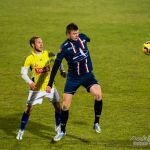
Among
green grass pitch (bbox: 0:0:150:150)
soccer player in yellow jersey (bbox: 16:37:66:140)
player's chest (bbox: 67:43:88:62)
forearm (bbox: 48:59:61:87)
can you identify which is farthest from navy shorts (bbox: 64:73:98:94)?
green grass pitch (bbox: 0:0:150:150)

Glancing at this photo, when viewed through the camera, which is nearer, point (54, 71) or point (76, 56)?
point (54, 71)

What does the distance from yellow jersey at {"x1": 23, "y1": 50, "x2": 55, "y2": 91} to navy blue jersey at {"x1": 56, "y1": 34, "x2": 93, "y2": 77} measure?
47 centimetres

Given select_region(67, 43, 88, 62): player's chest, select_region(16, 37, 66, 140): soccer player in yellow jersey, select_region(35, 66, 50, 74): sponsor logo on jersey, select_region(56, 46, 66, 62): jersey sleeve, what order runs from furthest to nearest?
select_region(35, 66, 50, 74): sponsor logo on jersey
select_region(16, 37, 66, 140): soccer player in yellow jersey
select_region(67, 43, 88, 62): player's chest
select_region(56, 46, 66, 62): jersey sleeve

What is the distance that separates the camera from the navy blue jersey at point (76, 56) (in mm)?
10852

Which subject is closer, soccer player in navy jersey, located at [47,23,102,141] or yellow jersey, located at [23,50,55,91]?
soccer player in navy jersey, located at [47,23,102,141]

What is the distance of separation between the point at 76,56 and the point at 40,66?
91 centimetres

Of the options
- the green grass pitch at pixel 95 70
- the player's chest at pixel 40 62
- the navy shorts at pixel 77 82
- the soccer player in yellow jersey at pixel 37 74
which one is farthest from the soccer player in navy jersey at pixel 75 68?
the green grass pitch at pixel 95 70

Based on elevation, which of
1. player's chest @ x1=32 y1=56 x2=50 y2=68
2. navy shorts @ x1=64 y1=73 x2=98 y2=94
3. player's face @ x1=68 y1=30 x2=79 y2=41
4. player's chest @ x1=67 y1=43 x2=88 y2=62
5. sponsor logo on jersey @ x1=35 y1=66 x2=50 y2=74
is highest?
player's face @ x1=68 y1=30 x2=79 y2=41

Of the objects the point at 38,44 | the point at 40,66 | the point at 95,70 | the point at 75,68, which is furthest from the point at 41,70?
the point at 95,70

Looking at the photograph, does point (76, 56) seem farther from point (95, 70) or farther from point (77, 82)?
point (95, 70)

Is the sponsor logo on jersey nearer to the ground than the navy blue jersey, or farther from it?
nearer to the ground

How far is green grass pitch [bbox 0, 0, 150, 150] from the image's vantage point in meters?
11.5

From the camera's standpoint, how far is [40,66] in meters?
11.1

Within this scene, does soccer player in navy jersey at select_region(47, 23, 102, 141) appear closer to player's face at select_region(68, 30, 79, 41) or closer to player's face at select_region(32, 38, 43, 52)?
player's face at select_region(68, 30, 79, 41)
